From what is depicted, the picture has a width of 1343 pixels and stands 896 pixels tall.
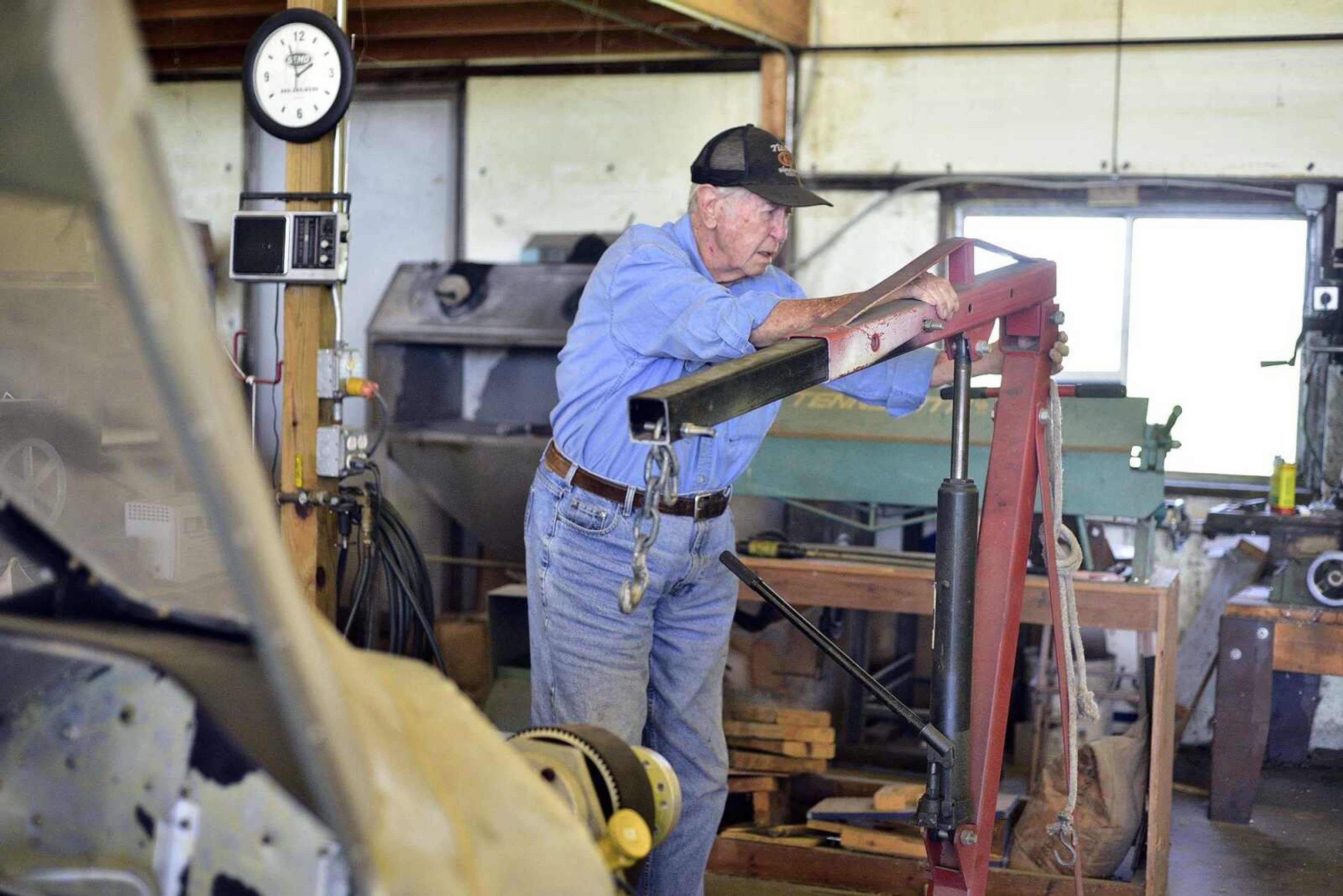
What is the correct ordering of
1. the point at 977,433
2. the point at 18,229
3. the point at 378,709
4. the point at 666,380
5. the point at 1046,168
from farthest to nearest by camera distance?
1. the point at 1046,168
2. the point at 977,433
3. the point at 666,380
4. the point at 18,229
5. the point at 378,709

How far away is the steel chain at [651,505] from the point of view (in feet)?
4.22

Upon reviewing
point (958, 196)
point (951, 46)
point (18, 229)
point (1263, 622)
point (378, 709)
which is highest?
point (951, 46)

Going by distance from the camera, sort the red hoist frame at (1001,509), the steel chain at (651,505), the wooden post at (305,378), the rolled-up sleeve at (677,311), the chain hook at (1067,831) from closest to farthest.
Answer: the steel chain at (651,505), the rolled-up sleeve at (677,311), the red hoist frame at (1001,509), the chain hook at (1067,831), the wooden post at (305,378)

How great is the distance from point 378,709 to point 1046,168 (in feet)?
14.1

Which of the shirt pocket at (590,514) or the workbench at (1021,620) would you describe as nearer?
the shirt pocket at (590,514)

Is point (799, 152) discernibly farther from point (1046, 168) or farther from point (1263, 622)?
point (1263, 622)

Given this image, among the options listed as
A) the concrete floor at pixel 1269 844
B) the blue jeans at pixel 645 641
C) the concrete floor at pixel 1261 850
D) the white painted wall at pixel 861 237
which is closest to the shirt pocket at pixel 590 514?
the blue jeans at pixel 645 641

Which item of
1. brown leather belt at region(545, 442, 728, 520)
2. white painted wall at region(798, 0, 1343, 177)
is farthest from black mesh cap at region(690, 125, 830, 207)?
white painted wall at region(798, 0, 1343, 177)

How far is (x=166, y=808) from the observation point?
1117 millimetres

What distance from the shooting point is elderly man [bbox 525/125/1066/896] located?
2.36 meters

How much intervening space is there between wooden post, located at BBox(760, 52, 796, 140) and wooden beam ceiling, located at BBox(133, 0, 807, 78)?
0.27 feet

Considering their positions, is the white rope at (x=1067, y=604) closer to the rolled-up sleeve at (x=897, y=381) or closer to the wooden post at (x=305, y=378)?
the rolled-up sleeve at (x=897, y=381)

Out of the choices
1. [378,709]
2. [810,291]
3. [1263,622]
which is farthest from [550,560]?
[810,291]

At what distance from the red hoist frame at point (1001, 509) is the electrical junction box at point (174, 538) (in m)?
1.07
